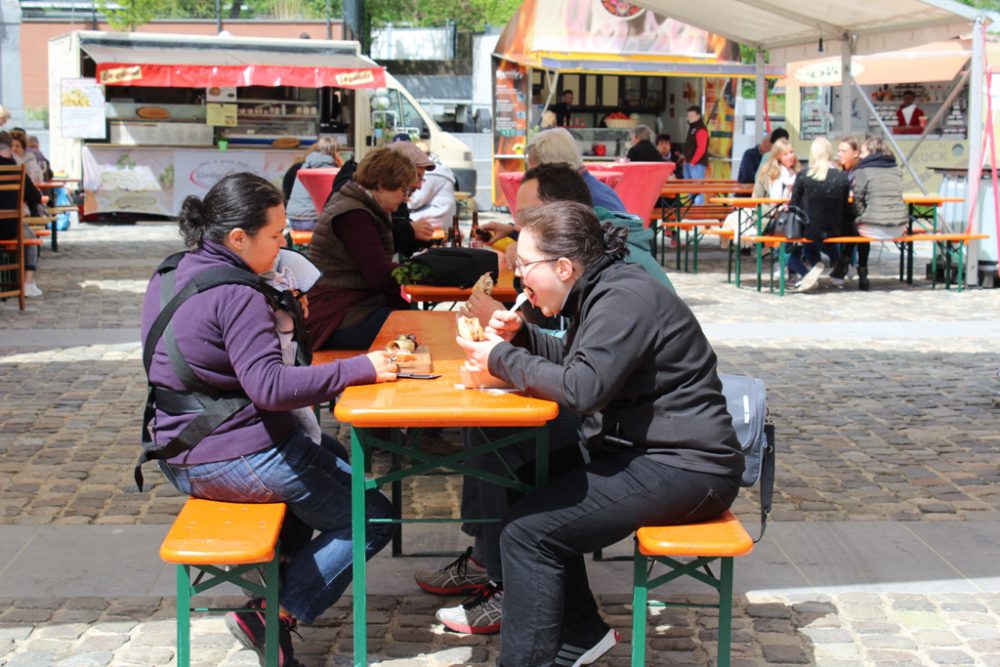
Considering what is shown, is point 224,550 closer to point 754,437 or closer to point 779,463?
point 754,437

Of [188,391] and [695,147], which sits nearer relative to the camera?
[188,391]

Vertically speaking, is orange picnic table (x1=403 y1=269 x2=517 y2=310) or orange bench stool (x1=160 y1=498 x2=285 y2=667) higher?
orange picnic table (x1=403 y1=269 x2=517 y2=310)

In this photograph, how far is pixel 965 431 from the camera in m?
6.97

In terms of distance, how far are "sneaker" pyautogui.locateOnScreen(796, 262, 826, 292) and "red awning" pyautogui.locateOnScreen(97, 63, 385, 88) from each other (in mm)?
9454

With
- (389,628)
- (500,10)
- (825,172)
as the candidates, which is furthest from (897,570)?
(500,10)

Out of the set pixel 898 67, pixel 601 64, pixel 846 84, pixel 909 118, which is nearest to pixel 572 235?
pixel 846 84

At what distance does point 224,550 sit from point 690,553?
119 centimetres

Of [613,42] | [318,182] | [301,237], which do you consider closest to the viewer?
[301,237]

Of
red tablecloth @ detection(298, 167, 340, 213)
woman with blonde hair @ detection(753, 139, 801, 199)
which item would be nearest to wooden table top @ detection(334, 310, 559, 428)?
red tablecloth @ detection(298, 167, 340, 213)

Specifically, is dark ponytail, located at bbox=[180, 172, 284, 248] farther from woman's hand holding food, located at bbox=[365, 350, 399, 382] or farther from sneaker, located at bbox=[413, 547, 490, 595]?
sneaker, located at bbox=[413, 547, 490, 595]

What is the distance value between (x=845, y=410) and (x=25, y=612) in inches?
188

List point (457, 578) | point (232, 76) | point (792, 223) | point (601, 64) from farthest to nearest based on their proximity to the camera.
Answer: point (232, 76), point (601, 64), point (792, 223), point (457, 578)

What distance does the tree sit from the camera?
38.4 meters

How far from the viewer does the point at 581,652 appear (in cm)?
375
